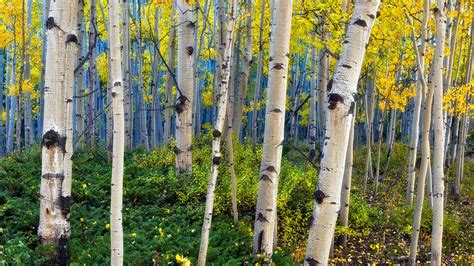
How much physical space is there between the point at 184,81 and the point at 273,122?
121 inches

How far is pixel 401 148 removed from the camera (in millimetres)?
15844

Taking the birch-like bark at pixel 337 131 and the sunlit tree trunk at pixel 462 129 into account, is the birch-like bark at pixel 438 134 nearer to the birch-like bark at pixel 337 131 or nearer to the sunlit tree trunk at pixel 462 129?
the birch-like bark at pixel 337 131

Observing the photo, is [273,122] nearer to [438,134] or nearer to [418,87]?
[438,134]

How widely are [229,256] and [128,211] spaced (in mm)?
1878

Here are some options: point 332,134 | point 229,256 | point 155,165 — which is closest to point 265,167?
point 229,256

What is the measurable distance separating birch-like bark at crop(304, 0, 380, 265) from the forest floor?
145 centimetres

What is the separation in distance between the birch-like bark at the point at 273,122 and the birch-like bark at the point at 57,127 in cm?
191

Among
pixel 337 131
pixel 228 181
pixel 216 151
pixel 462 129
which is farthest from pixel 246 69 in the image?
pixel 337 131

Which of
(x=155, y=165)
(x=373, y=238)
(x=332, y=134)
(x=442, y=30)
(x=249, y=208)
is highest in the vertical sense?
(x=442, y=30)

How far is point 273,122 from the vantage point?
4.32 m

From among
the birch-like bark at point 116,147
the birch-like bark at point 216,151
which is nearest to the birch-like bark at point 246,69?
the birch-like bark at point 216,151

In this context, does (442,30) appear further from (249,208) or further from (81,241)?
(81,241)

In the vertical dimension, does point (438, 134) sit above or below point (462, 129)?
below

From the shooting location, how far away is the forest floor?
14.3 feet
